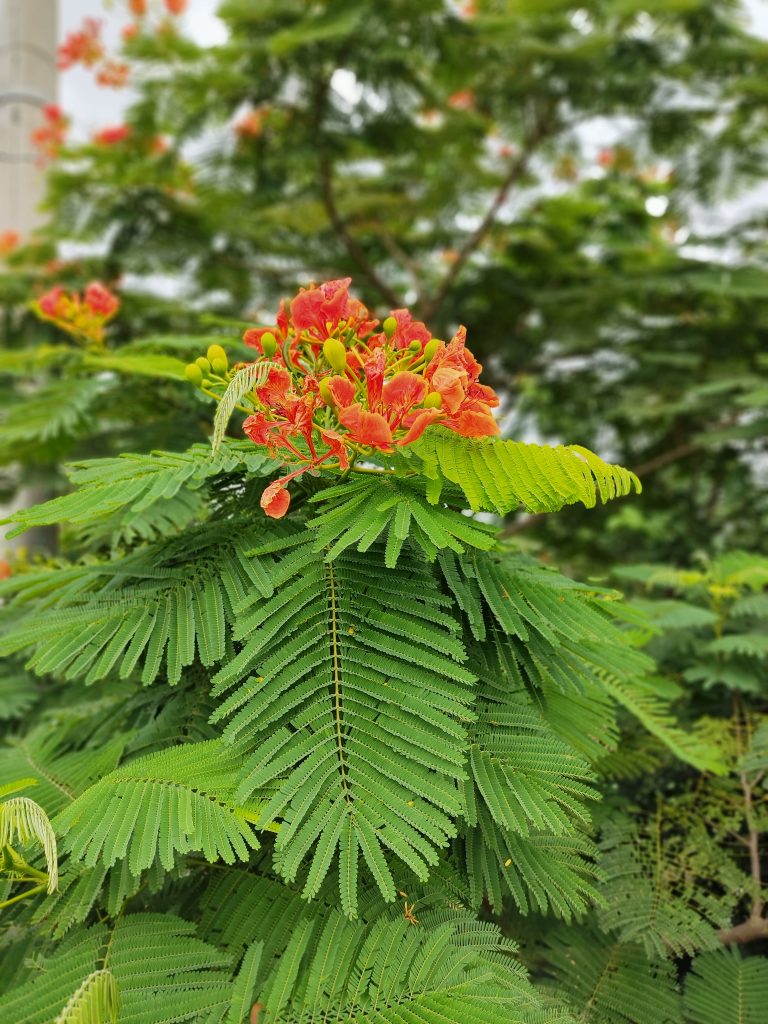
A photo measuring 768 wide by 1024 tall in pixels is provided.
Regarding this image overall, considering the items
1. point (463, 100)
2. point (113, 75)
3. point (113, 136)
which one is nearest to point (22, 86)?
point (113, 75)

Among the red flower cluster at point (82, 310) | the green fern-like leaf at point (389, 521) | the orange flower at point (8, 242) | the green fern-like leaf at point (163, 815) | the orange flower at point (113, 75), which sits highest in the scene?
the orange flower at point (113, 75)

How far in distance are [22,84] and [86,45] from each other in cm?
46

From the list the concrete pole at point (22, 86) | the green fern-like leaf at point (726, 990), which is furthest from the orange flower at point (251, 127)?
the green fern-like leaf at point (726, 990)

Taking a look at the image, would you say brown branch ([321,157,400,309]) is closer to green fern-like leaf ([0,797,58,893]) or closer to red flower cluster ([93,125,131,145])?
red flower cluster ([93,125,131,145])

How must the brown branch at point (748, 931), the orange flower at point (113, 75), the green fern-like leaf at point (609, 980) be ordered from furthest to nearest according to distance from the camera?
the orange flower at point (113, 75) < the brown branch at point (748, 931) < the green fern-like leaf at point (609, 980)

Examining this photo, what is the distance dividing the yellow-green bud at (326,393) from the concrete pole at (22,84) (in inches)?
172

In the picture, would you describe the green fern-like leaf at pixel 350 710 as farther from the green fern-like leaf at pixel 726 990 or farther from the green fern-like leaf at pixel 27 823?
the green fern-like leaf at pixel 726 990

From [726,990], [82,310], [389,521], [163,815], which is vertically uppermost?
[82,310]

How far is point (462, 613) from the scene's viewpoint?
88cm

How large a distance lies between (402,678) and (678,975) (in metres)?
0.70

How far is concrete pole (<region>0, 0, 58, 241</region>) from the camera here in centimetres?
439

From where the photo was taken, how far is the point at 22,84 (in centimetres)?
448

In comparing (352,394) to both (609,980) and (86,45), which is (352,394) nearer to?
(609,980)

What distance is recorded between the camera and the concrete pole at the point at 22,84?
14.4ft
